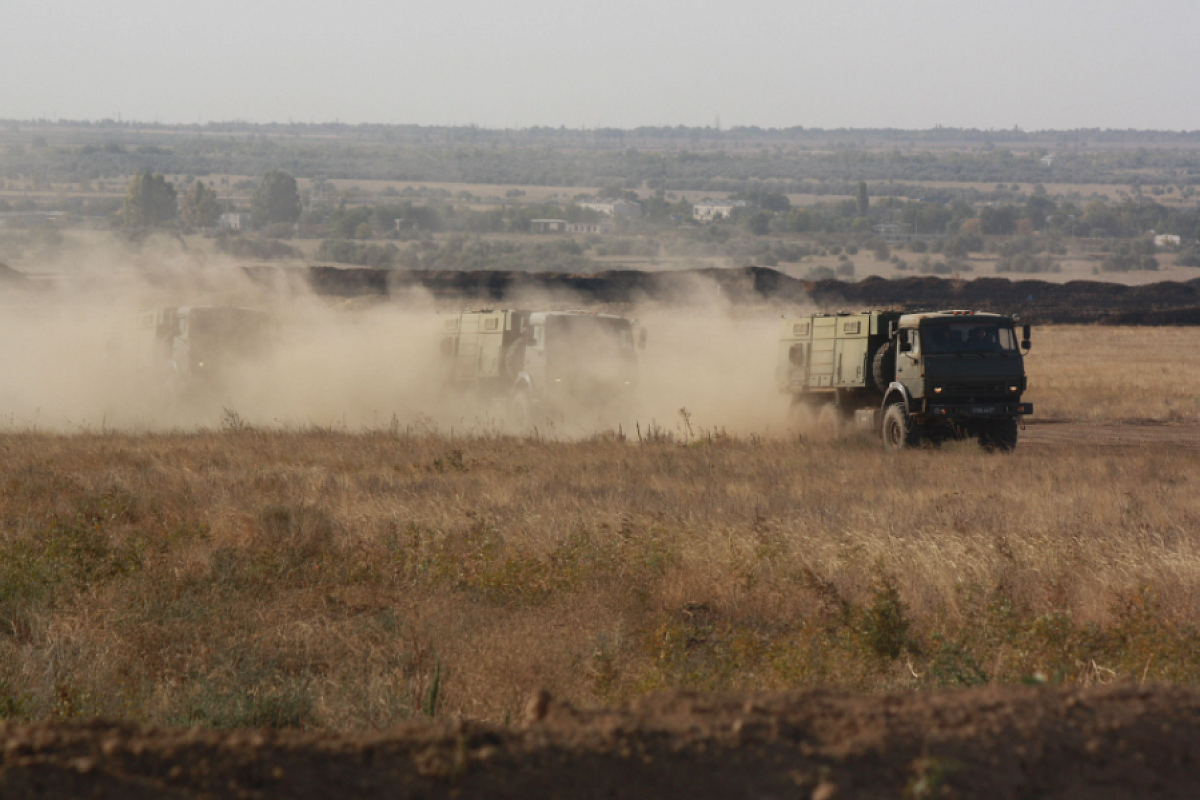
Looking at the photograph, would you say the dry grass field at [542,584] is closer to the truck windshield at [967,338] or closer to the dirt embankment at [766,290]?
the truck windshield at [967,338]

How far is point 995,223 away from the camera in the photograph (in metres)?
167

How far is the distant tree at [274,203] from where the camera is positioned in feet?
461

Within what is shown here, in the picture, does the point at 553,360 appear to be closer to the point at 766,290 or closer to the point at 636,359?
the point at 636,359

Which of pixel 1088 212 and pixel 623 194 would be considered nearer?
pixel 1088 212

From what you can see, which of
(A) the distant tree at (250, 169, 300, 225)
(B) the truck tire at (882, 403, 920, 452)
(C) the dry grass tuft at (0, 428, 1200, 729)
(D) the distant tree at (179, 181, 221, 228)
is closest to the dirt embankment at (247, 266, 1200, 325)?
(B) the truck tire at (882, 403, 920, 452)

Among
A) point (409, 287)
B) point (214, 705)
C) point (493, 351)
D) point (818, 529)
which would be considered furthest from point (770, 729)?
point (409, 287)

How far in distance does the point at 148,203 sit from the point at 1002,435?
4300 inches

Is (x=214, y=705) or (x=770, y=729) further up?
(x=770, y=729)

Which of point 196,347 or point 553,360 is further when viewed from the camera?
point 196,347

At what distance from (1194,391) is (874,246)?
112306 millimetres

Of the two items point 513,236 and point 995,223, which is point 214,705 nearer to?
point 513,236

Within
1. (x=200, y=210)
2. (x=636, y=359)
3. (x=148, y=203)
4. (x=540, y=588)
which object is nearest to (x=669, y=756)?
(x=540, y=588)

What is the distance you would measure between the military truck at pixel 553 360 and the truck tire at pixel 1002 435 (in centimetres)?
715

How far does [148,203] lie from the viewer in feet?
373
